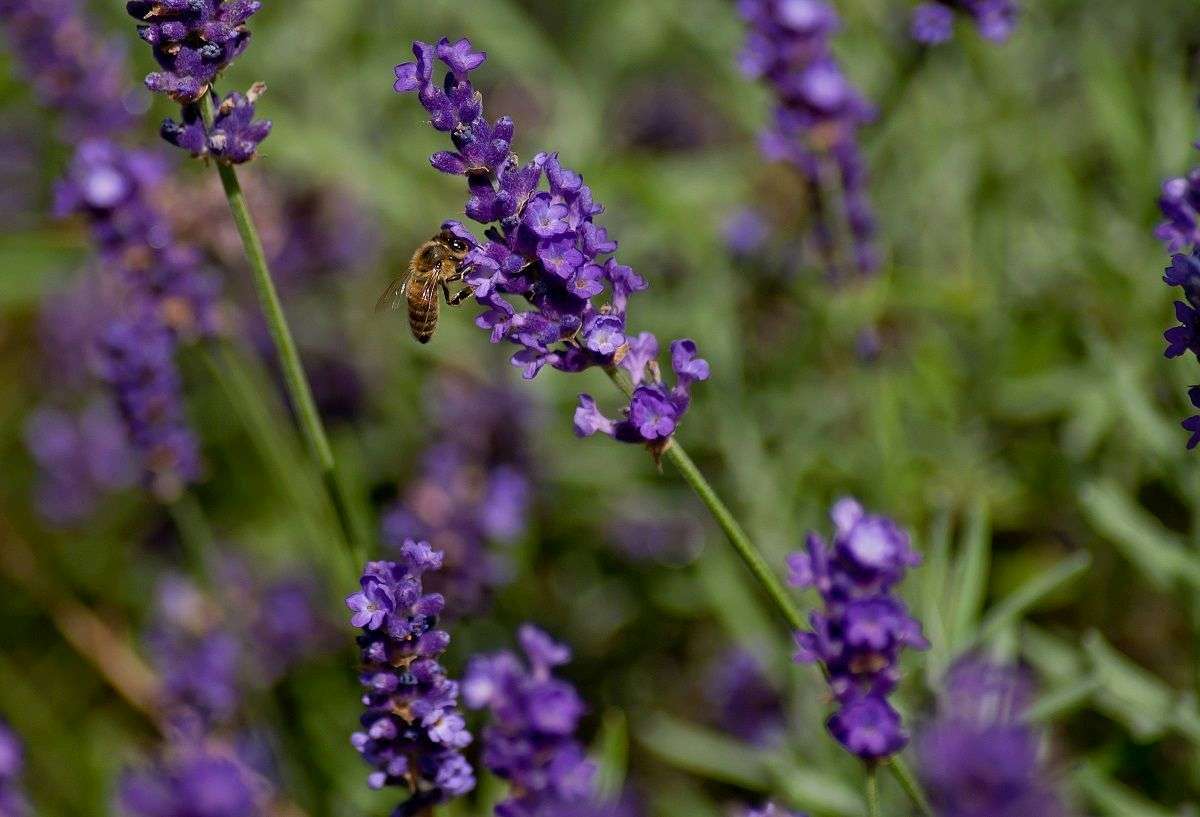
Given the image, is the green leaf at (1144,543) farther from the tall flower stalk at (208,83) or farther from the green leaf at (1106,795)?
the tall flower stalk at (208,83)

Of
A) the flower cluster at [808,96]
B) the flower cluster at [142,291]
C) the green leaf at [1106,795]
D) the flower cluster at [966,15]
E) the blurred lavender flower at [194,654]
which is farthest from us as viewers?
the blurred lavender flower at [194,654]

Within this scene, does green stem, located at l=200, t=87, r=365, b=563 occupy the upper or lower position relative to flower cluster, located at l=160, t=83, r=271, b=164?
lower

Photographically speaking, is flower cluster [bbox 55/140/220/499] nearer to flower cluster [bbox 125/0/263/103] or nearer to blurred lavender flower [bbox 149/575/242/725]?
blurred lavender flower [bbox 149/575/242/725]

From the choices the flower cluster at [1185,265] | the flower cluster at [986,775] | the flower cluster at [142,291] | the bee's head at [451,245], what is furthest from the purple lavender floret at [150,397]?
the flower cluster at [1185,265]

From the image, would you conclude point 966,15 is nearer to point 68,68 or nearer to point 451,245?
point 451,245

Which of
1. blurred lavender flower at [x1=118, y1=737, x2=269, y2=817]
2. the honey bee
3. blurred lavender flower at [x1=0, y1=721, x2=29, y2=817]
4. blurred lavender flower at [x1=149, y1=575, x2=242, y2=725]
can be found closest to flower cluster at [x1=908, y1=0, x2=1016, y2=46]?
the honey bee

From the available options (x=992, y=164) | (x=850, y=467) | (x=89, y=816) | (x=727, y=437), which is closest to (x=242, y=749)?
(x=89, y=816)
